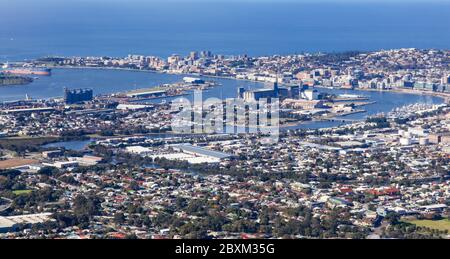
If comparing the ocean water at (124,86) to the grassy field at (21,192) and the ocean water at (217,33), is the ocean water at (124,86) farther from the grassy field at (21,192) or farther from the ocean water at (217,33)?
the grassy field at (21,192)

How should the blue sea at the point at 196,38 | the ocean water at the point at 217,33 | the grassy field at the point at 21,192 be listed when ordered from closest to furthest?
the grassy field at the point at 21,192 < the blue sea at the point at 196,38 < the ocean water at the point at 217,33

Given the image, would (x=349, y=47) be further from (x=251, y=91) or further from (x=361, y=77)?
(x=251, y=91)

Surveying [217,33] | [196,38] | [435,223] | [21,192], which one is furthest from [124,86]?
[217,33]

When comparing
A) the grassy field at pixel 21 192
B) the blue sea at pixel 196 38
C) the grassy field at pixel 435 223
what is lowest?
the grassy field at pixel 21 192

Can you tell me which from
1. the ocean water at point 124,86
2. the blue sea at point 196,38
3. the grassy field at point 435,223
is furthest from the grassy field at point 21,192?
the ocean water at point 124,86

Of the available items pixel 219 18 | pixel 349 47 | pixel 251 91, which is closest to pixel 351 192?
pixel 251 91
